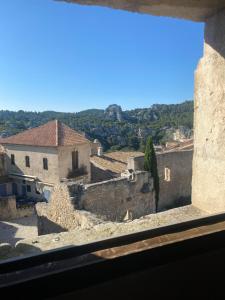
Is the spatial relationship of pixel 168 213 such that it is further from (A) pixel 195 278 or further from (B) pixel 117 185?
(B) pixel 117 185

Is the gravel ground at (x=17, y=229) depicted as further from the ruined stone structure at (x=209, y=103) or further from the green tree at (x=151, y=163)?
the ruined stone structure at (x=209, y=103)

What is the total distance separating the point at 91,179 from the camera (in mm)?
19484

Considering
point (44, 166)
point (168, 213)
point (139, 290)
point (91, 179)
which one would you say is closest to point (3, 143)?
point (44, 166)

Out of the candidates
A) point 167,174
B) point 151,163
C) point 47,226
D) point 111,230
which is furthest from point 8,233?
point 111,230

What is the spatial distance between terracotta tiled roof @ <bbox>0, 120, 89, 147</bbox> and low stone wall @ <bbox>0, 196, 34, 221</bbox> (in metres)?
4.11

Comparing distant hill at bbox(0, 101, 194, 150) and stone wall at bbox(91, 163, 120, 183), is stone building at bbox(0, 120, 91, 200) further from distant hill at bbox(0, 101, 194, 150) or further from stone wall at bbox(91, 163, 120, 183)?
distant hill at bbox(0, 101, 194, 150)

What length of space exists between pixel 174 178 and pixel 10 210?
7.82 meters

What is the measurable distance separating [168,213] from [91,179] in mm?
16985

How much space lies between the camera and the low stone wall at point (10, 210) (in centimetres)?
1523

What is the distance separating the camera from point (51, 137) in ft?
62.2

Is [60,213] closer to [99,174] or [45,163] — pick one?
[99,174]

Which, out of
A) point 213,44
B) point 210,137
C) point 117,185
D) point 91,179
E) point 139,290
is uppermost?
point 213,44

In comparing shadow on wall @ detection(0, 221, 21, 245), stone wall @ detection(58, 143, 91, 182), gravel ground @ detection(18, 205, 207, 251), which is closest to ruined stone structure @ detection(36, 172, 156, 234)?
gravel ground @ detection(18, 205, 207, 251)

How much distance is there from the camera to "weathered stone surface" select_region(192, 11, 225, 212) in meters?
2.02
